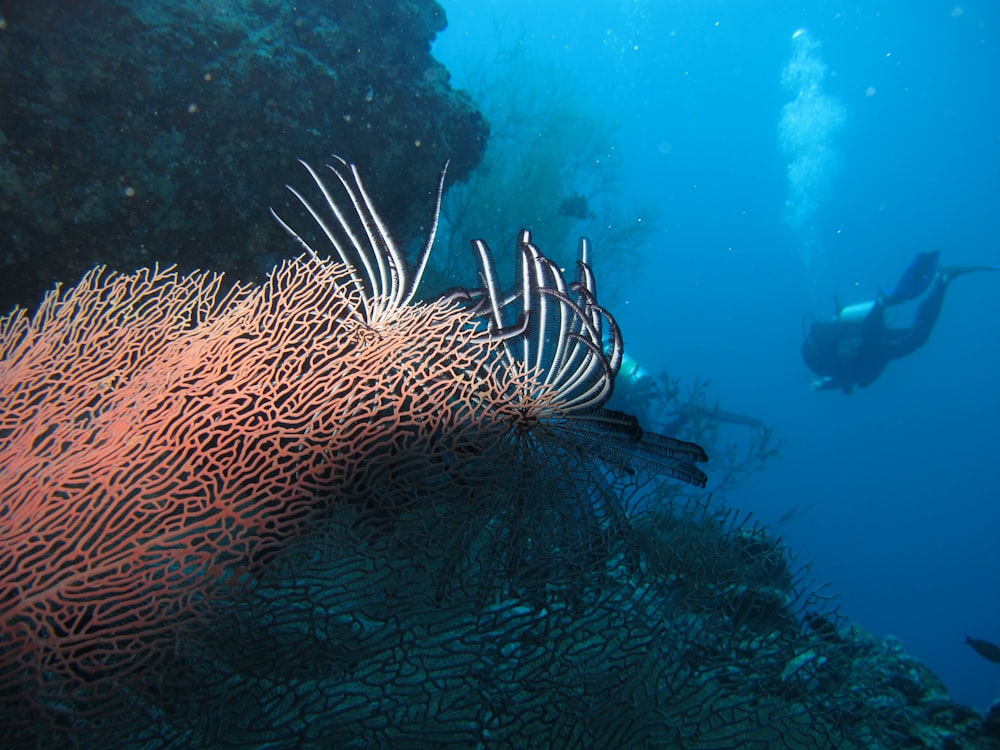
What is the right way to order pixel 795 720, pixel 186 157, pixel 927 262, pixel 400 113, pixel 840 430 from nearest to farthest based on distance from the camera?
pixel 795 720, pixel 186 157, pixel 400 113, pixel 927 262, pixel 840 430

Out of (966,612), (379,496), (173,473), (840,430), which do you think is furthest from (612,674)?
(840,430)

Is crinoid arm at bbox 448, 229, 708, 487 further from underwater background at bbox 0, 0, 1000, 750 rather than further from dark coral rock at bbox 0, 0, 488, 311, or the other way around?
dark coral rock at bbox 0, 0, 488, 311

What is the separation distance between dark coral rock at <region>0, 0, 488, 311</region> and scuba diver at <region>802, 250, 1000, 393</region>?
15721mm

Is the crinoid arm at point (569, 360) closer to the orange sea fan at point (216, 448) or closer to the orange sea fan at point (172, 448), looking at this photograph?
the orange sea fan at point (216, 448)

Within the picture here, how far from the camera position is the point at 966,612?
58531mm

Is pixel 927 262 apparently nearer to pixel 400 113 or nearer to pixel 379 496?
pixel 400 113

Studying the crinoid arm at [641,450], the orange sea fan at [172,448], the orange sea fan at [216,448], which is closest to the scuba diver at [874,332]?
the crinoid arm at [641,450]

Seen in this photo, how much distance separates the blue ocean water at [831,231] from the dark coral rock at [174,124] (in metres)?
51.9

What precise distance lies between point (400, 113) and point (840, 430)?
295ft

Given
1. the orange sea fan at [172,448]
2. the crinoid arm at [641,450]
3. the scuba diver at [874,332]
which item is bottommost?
the orange sea fan at [172,448]

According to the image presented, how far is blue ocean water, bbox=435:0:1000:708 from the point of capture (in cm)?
6059

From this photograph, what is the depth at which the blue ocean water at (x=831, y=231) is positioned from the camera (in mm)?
60594

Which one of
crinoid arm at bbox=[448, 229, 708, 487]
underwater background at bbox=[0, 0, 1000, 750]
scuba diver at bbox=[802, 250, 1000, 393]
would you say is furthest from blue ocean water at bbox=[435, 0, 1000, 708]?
crinoid arm at bbox=[448, 229, 708, 487]

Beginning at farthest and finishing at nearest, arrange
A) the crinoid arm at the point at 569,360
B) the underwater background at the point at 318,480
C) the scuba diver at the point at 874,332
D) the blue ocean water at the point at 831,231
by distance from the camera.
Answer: the blue ocean water at the point at 831,231, the scuba diver at the point at 874,332, the crinoid arm at the point at 569,360, the underwater background at the point at 318,480
